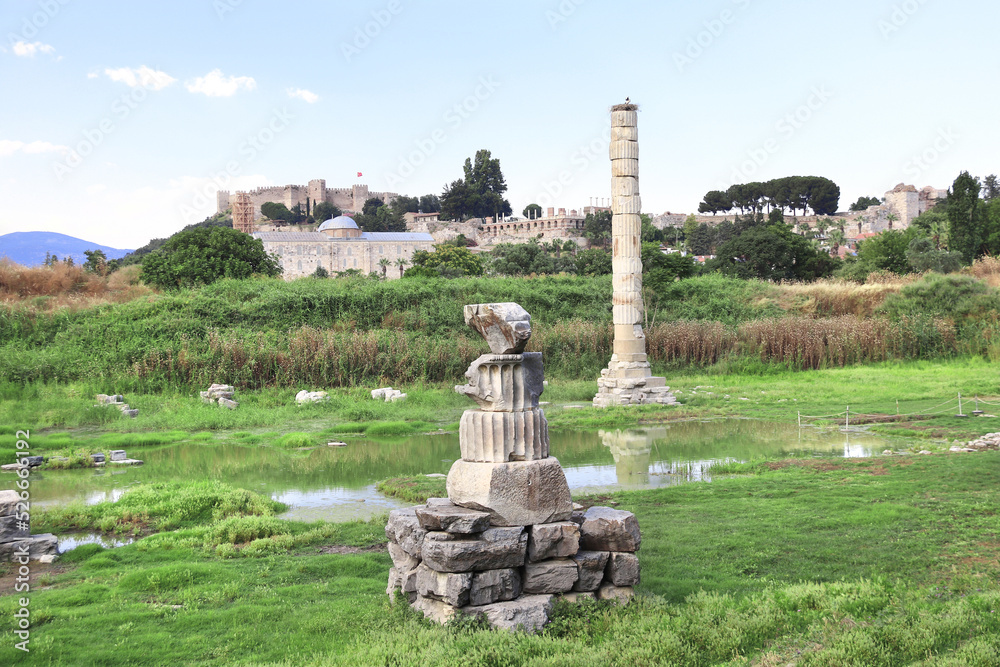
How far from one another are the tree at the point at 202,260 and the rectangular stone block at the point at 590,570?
23.8 m

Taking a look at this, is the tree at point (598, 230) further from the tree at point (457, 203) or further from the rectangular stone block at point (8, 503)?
the rectangular stone block at point (8, 503)

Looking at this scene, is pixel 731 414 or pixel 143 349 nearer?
pixel 731 414

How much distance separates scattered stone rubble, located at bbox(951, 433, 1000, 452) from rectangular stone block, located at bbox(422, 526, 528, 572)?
7.01 m

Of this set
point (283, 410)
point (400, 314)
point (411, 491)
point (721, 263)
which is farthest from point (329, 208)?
point (411, 491)

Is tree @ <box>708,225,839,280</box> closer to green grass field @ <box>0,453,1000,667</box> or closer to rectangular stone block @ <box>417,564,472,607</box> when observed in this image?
green grass field @ <box>0,453,1000,667</box>

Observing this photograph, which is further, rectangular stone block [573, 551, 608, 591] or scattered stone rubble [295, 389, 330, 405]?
scattered stone rubble [295, 389, 330, 405]

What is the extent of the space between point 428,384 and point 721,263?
83.6ft

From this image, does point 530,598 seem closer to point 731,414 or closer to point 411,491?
point 411,491

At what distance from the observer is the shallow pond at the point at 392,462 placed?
29.7 ft

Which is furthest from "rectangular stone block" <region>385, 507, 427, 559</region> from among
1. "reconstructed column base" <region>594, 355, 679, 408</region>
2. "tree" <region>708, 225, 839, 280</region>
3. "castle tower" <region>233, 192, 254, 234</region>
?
"castle tower" <region>233, 192, 254, 234</region>

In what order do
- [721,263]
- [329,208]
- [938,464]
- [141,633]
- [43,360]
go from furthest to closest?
[329,208]
[721,263]
[43,360]
[938,464]
[141,633]

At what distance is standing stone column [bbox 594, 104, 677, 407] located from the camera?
16.6m

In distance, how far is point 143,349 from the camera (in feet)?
57.5

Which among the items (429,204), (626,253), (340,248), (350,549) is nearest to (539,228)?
(429,204)
